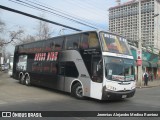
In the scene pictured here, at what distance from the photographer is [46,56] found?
62.4 ft

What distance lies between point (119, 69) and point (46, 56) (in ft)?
21.3

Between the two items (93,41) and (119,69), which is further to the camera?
(93,41)

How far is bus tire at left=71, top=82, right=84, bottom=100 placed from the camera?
15.4m

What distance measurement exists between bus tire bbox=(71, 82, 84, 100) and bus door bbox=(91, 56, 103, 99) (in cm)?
117

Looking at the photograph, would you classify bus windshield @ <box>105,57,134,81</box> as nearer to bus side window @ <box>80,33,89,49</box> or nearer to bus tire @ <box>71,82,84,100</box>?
bus side window @ <box>80,33,89,49</box>

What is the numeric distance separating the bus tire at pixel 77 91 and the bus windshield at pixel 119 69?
2262 millimetres

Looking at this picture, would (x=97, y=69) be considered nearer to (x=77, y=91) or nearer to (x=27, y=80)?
(x=77, y=91)

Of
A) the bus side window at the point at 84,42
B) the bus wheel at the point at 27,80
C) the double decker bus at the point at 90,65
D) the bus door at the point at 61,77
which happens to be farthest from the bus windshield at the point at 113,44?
the bus wheel at the point at 27,80


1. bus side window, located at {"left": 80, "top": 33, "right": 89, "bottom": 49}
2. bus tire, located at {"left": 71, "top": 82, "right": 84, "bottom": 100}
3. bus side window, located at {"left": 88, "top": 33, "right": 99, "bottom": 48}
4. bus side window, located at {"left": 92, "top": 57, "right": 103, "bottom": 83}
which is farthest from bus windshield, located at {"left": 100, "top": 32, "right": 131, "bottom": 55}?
bus tire, located at {"left": 71, "top": 82, "right": 84, "bottom": 100}

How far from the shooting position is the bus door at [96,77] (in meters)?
13.9

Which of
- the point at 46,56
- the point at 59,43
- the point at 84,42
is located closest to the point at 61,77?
the point at 59,43

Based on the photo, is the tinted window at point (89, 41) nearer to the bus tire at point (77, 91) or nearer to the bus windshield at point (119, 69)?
the bus windshield at point (119, 69)

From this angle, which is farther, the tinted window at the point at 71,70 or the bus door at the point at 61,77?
the bus door at the point at 61,77

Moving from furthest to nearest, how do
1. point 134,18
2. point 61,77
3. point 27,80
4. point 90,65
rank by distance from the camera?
point 134,18, point 27,80, point 61,77, point 90,65
